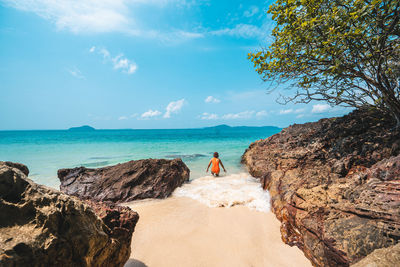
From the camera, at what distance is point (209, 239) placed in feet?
11.5

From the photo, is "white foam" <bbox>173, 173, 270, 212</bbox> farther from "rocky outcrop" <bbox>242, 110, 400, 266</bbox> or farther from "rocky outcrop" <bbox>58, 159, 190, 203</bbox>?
"rocky outcrop" <bbox>58, 159, 190, 203</bbox>

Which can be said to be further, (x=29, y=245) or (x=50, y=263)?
(x=50, y=263)

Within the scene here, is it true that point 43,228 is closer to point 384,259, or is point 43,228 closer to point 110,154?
point 384,259

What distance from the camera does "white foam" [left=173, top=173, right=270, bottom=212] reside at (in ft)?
16.6

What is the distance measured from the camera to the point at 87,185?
6.14 m

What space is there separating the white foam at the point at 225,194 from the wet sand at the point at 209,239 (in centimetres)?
30

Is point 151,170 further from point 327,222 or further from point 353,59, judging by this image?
point 353,59

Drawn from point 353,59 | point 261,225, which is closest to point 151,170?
point 261,225

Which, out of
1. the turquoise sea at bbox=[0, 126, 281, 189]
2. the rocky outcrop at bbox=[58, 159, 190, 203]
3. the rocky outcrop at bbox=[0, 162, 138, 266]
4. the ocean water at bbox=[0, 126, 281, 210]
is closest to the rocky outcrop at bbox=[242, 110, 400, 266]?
the ocean water at bbox=[0, 126, 281, 210]

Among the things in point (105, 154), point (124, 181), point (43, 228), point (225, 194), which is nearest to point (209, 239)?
point (225, 194)

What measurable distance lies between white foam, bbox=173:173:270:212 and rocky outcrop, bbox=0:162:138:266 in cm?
372

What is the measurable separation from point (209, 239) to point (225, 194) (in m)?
2.44

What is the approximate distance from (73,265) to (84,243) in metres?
0.20

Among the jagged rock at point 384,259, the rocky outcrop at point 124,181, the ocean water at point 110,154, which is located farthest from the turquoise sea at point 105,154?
the jagged rock at point 384,259
